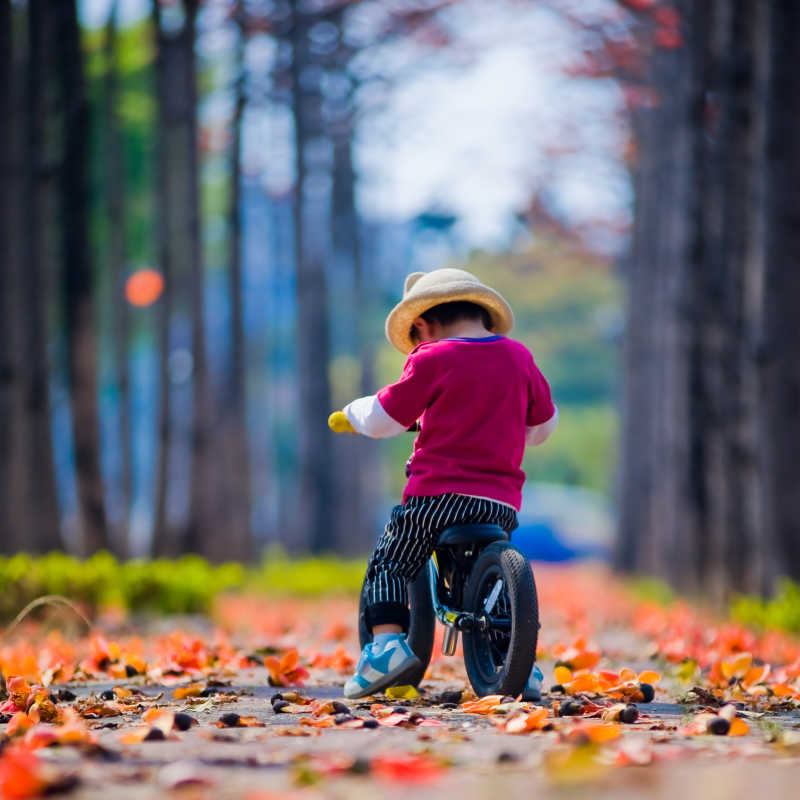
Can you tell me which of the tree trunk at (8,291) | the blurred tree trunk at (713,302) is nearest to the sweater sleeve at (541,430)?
the blurred tree trunk at (713,302)

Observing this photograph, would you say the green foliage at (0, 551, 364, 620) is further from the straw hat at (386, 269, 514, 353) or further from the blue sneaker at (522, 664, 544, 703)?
the blue sneaker at (522, 664, 544, 703)

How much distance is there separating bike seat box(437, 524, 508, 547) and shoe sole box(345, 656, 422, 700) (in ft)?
1.53

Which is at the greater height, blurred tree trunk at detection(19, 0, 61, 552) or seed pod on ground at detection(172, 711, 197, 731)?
blurred tree trunk at detection(19, 0, 61, 552)

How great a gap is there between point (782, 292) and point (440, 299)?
6017 mm

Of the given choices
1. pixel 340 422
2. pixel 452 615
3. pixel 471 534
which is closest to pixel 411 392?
pixel 340 422

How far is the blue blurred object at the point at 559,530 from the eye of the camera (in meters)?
36.2

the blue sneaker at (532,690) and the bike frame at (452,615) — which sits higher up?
the bike frame at (452,615)

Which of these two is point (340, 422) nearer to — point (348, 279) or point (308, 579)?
point (308, 579)

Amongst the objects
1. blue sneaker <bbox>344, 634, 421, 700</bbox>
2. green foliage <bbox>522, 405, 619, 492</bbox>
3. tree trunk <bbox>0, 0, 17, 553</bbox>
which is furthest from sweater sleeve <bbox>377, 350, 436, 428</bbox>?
green foliage <bbox>522, 405, 619, 492</bbox>

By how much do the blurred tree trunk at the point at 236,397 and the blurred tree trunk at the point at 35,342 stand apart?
4864mm

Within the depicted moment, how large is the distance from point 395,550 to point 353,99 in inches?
760

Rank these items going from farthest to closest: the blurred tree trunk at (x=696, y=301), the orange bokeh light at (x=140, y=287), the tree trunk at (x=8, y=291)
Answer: the orange bokeh light at (x=140, y=287)
the blurred tree trunk at (x=696, y=301)
the tree trunk at (x=8, y=291)

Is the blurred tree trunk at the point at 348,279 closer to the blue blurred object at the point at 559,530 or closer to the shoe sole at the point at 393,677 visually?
the blue blurred object at the point at 559,530

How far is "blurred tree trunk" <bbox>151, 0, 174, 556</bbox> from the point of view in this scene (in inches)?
622
